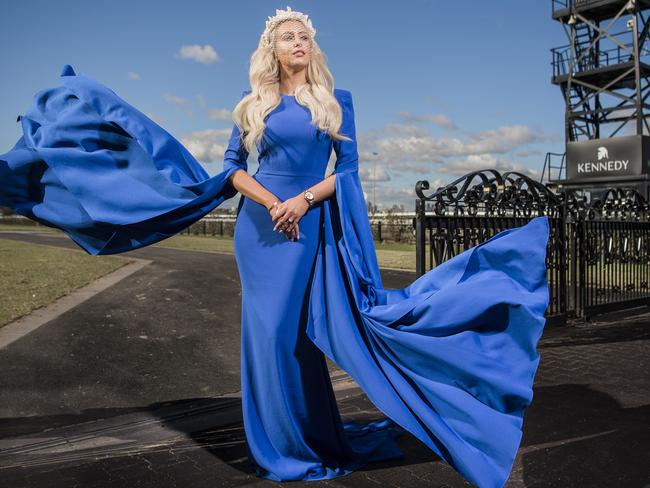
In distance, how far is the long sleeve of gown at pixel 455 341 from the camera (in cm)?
290

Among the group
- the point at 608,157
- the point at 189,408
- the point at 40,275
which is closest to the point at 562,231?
the point at 189,408

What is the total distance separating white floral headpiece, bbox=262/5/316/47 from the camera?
3436 mm

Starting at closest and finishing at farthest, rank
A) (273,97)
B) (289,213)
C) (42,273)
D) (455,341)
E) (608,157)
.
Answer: (455,341)
(289,213)
(273,97)
(42,273)
(608,157)

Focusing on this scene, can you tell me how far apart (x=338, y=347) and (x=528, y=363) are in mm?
952

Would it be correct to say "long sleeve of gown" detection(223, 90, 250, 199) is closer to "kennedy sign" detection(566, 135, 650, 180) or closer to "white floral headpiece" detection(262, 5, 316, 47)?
"white floral headpiece" detection(262, 5, 316, 47)

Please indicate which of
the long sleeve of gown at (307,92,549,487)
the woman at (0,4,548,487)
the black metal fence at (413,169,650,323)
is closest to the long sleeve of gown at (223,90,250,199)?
the woman at (0,4,548,487)

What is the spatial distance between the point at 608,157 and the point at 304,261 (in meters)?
28.6

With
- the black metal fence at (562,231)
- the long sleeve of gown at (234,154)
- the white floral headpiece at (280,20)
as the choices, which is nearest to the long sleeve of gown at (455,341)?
the long sleeve of gown at (234,154)

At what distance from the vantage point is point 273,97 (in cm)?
338

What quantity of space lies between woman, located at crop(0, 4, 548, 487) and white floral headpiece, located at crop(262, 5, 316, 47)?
0.04 ft

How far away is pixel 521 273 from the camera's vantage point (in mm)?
3111

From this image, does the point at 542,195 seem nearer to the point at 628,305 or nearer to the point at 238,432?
the point at 628,305

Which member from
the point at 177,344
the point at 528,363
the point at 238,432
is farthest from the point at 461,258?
the point at 177,344

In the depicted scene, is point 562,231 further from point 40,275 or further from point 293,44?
point 40,275
